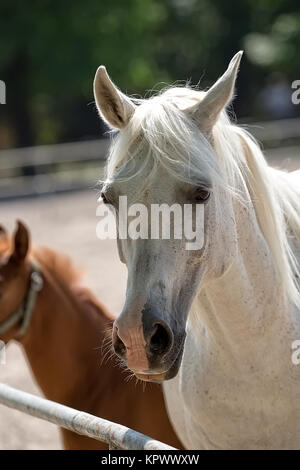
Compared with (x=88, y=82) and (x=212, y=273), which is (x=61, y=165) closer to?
(x=88, y=82)

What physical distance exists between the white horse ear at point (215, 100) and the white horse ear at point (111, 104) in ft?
0.65

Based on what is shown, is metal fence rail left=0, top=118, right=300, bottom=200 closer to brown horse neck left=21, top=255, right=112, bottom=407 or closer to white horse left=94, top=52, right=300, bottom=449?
brown horse neck left=21, top=255, right=112, bottom=407

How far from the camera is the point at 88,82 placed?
2117cm

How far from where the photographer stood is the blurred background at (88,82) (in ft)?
37.5

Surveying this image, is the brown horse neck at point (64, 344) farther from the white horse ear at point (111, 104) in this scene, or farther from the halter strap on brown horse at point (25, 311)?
the white horse ear at point (111, 104)

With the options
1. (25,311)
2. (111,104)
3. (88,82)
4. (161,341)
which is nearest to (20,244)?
(25,311)

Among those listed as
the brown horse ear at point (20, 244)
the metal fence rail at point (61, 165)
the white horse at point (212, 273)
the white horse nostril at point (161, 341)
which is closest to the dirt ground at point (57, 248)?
the brown horse ear at point (20, 244)

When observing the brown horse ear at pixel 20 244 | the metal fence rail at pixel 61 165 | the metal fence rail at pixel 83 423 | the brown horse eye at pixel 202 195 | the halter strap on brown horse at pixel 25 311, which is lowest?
the metal fence rail at pixel 83 423

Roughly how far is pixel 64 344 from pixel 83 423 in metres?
1.70

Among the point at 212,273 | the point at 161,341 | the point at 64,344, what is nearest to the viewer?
the point at 161,341

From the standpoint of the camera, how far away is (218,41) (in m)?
26.6

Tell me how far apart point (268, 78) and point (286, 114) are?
73.9 inches

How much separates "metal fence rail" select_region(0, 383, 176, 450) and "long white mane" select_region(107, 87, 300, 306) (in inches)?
28.0

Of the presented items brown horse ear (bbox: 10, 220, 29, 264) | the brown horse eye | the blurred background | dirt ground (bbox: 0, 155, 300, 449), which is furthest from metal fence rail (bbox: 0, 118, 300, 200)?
the brown horse eye
